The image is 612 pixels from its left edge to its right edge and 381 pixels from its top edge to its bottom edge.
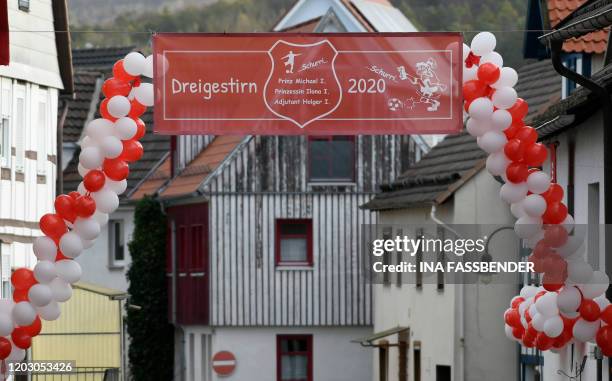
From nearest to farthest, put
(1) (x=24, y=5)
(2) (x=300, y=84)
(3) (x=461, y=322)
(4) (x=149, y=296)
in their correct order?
(2) (x=300, y=84) → (1) (x=24, y=5) → (3) (x=461, y=322) → (4) (x=149, y=296)

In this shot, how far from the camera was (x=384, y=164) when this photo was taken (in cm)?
4853

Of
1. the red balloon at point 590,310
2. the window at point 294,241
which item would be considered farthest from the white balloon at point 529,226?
the window at point 294,241

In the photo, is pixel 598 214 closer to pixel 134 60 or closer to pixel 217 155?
pixel 134 60

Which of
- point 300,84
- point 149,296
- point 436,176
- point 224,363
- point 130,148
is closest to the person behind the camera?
point 130,148

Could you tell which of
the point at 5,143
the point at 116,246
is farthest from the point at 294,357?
the point at 5,143

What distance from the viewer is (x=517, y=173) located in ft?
73.9

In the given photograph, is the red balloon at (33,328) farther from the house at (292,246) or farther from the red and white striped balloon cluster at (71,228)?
the house at (292,246)

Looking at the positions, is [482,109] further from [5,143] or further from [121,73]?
[5,143]

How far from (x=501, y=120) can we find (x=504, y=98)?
0.28 metres

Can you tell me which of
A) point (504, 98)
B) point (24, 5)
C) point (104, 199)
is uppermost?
point (24, 5)

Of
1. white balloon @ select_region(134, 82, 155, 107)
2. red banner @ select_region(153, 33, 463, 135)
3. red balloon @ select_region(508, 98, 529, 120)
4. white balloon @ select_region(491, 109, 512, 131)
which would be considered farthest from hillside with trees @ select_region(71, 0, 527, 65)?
white balloon @ select_region(491, 109, 512, 131)

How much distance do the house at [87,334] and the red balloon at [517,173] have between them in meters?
14.0

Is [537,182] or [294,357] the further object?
[294,357]

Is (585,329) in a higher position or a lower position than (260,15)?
lower
